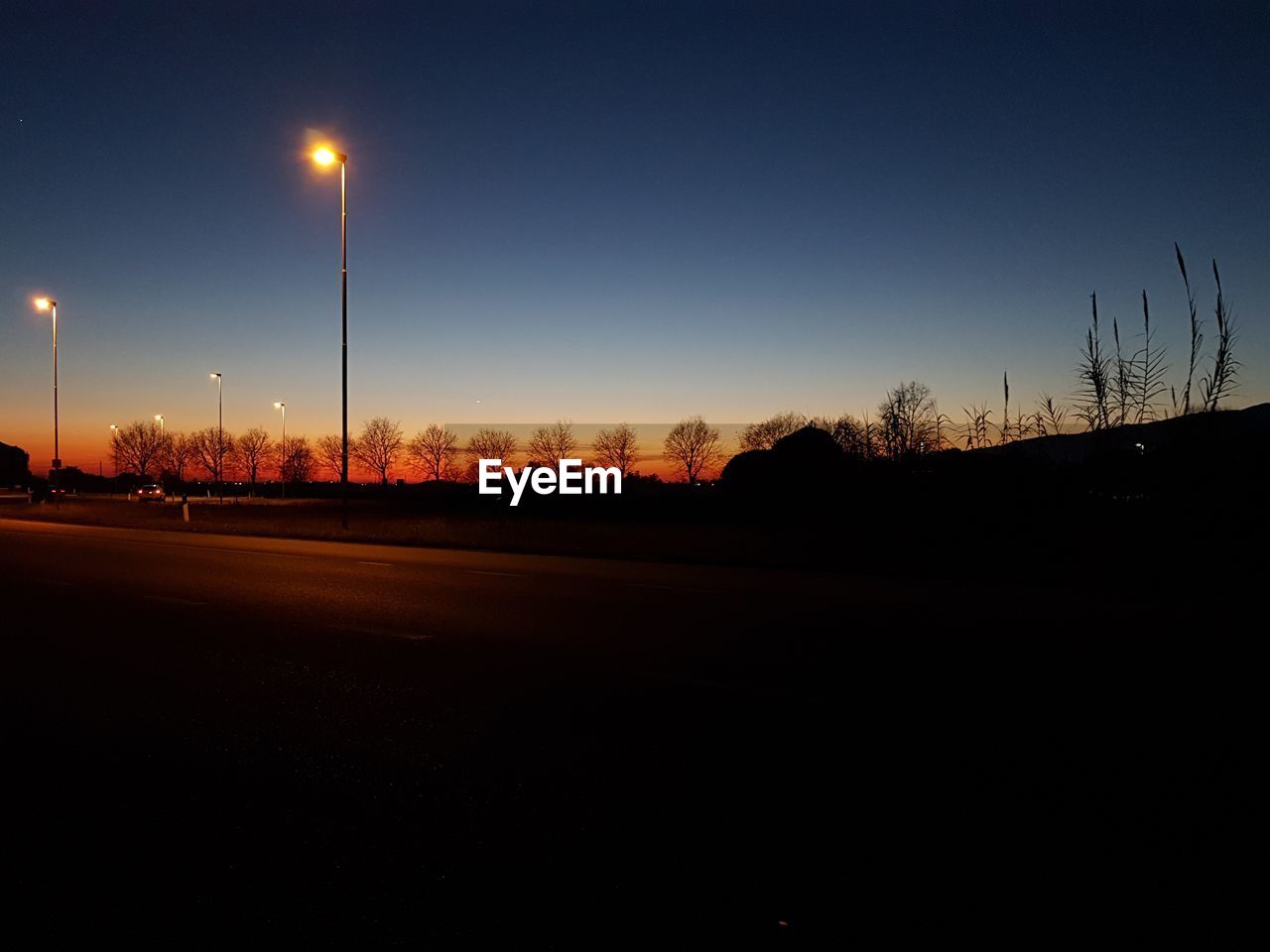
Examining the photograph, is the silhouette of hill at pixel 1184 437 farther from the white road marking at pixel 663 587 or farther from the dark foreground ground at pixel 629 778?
the white road marking at pixel 663 587

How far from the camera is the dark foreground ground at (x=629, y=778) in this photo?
3232 millimetres

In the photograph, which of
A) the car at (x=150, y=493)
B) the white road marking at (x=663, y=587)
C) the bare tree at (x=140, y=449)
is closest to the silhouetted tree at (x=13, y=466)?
the bare tree at (x=140, y=449)

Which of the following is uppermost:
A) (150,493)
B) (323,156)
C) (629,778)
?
(323,156)

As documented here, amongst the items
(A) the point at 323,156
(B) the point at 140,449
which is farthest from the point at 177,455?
(A) the point at 323,156

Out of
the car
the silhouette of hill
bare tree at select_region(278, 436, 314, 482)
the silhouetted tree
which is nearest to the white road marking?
the silhouette of hill

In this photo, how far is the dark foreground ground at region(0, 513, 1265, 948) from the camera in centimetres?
323

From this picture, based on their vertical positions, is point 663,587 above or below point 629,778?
above

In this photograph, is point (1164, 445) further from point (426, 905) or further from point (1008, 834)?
point (426, 905)

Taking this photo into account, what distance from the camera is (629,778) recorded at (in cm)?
453

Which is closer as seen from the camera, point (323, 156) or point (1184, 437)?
point (1184, 437)

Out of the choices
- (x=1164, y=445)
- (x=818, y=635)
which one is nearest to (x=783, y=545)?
(x=1164, y=445)

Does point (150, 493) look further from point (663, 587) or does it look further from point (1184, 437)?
point (1184, 437)

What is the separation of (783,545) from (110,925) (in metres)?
18.7

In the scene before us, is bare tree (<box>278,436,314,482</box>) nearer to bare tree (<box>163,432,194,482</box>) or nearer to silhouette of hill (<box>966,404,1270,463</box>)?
bare tree (<box>163,432,194,482</box>)
